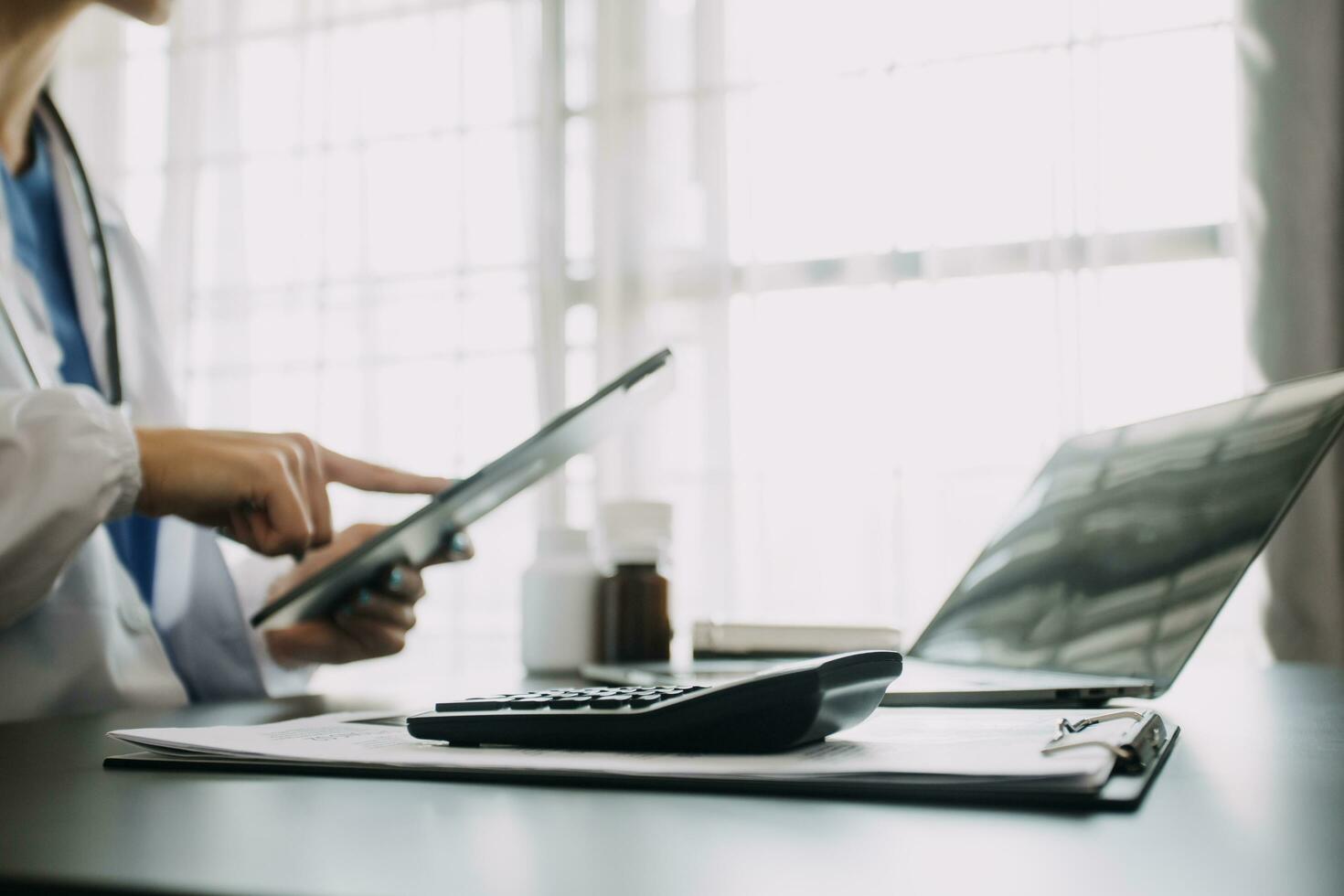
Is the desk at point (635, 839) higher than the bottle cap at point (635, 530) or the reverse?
the reverse

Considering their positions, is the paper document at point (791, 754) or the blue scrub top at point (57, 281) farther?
the blue scrub top at point (57, 281)

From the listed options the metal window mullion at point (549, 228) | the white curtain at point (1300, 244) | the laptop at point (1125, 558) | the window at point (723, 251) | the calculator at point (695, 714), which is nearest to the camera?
the calculator at point (695, 714)

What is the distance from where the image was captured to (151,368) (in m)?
1.13

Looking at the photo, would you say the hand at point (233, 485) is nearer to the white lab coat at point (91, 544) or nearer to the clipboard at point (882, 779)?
the white lab coat at point (91, 544)

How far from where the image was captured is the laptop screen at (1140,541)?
531 mm

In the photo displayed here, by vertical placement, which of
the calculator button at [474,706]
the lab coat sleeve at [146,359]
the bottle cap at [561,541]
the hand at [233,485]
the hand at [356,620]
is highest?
the lab coat sleeve at [146,359]

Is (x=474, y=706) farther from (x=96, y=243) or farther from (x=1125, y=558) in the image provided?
(x=96, y=243)

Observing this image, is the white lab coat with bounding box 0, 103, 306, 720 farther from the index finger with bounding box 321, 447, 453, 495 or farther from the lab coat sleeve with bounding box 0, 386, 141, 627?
the index finger with bounding box 321, 447, 453, 495

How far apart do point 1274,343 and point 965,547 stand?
529 millimetres

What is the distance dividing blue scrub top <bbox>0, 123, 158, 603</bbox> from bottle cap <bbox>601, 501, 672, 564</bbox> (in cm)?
46

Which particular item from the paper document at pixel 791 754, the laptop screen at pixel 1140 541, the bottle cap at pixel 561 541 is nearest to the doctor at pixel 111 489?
the bottle cap at pixel 561 541

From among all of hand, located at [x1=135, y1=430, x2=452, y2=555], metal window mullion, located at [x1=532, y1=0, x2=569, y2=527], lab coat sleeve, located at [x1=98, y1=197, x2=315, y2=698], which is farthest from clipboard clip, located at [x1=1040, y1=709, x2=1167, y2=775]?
metal window mullion, located at [x1=532, y1=0, x2=569, y2=527]

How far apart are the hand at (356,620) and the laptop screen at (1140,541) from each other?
39cm

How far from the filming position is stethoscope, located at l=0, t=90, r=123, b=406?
3.28 feet
